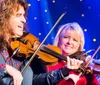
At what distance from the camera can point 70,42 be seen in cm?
147

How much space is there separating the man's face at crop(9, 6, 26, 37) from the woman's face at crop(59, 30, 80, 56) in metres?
0.45

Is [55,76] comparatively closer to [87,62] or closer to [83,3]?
[87,62]

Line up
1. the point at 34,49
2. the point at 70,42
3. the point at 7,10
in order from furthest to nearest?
1. the point at 70,42
2. the point at 34,49
3. the point at 7,10

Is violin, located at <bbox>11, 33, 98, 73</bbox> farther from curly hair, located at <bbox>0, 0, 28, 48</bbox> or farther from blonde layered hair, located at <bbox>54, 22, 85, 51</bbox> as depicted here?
blonde layered hair, located at <bbox>54, 22, 85, 51</bbox>

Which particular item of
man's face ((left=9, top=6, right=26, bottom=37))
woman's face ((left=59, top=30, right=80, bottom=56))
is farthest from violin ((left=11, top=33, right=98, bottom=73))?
woman's face ((left=59, top=30, right=80, bottom=56))

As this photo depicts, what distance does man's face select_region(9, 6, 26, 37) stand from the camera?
106 centimetres

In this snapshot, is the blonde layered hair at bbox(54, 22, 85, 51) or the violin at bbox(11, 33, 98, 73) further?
the blonde layered hair at bbox(54, 22, 85, 51)

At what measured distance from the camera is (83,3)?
1555 mm

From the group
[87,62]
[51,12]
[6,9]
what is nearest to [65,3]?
[51,12]

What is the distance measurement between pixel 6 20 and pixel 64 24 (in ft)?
1.74

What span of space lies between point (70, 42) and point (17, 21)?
1.52 ft

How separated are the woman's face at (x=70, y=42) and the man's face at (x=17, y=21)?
1.46 feet

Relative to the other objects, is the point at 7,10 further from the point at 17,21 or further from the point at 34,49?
the point at 34,49

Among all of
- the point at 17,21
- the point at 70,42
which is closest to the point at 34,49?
the point at 17,21
